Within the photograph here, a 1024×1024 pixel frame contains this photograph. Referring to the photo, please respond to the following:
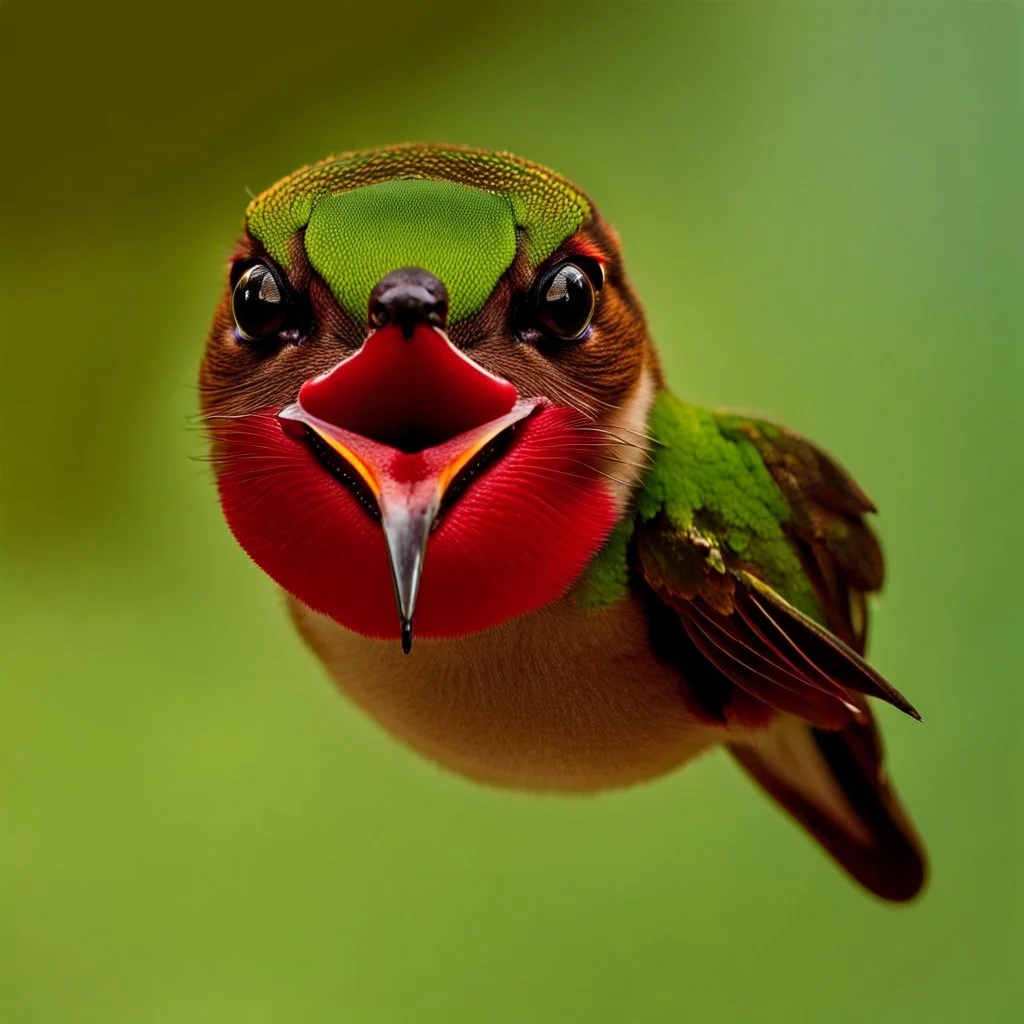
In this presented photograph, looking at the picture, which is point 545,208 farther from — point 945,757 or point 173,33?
point 945,757

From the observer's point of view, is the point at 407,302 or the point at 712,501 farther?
the point at 712,501

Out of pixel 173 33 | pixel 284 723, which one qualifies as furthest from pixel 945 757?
pixel 173 33

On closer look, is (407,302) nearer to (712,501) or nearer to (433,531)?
(433,531)

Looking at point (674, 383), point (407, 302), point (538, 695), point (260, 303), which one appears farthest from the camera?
point (674, 383)

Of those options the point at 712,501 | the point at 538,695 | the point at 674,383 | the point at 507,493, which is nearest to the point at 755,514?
the point at 712,501

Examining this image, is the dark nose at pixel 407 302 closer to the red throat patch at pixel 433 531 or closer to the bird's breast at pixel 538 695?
the red throat patch at pixel 433 531
